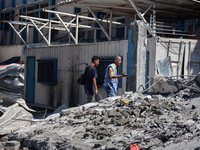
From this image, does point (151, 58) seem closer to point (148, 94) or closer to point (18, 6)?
point (148, 94)

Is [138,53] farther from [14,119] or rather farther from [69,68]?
[69,68]

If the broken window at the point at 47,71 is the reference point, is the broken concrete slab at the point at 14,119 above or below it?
below

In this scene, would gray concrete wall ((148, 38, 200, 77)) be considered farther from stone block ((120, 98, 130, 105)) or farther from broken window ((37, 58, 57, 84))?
broken window ((37, 58, 57, 84))

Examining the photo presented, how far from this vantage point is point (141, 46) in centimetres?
773

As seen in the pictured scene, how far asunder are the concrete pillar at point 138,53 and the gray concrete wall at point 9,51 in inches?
632

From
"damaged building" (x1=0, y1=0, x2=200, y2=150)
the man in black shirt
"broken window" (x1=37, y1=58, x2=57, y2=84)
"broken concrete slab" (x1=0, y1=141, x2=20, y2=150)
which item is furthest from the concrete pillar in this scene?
"broken window" (x1=37, y1=58, x2=57, y2=84)

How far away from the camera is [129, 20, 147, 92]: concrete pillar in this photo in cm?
764

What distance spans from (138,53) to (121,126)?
2.26 m

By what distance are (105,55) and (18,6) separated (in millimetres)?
14301

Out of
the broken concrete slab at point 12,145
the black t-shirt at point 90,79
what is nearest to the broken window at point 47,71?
the black t-shirt at point 90,79

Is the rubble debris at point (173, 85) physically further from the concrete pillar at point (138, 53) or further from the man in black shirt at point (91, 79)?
the man in black shirt at point (91, 79)

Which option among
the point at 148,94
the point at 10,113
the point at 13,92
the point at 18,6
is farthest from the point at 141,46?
the point at 18,6

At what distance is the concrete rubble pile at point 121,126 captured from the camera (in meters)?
5.23

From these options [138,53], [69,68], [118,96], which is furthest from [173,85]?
[69,68]
